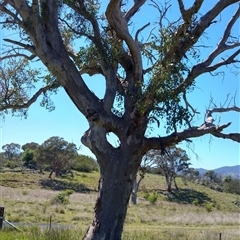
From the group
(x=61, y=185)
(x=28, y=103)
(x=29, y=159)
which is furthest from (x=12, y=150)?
(x=28, y=103)

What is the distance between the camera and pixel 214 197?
170 ft

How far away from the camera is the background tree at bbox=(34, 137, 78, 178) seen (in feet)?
188

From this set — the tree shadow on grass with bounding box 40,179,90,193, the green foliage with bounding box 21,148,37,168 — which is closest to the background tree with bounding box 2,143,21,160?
the green foliage with bounding box 21,148,37,168

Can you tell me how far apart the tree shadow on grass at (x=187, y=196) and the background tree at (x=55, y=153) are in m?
16.0

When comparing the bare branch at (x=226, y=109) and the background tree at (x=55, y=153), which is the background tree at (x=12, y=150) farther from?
the bare branch at (x=226, y=109)

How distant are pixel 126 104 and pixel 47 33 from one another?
2050 mm

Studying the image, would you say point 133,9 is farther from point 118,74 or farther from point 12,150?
point 12,150

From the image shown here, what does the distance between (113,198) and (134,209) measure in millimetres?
26965

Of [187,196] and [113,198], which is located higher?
[187,196]

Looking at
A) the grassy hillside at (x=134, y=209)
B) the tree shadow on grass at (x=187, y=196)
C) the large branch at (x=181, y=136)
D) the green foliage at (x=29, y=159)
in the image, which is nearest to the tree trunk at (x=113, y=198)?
the large branch at (x=181, y=136)

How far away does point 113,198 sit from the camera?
23.9 feet

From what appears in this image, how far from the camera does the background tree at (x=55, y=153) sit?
188ft

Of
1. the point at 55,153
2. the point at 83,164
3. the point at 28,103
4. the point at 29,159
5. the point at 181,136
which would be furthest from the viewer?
the point at 83,164

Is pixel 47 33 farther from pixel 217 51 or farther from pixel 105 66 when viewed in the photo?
pixel 217 51
